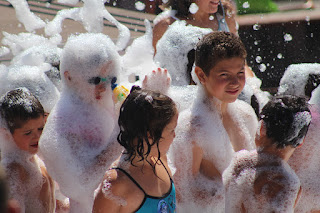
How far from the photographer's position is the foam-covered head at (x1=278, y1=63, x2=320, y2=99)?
94.2 inches

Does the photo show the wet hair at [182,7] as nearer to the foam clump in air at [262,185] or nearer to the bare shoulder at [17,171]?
the foam clump in air at [262,185]

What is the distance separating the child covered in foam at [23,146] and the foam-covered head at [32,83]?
227 mm

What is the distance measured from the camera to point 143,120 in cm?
170

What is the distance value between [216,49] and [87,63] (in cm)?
59

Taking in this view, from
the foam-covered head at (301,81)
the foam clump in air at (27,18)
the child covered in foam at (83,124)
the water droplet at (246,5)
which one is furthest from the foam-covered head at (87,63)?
the water droplet at (246,5)

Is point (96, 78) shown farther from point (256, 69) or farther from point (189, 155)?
point (256, 69)

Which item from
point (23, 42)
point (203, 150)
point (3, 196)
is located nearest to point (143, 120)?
point (203, 150)

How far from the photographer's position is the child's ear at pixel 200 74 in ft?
7.17

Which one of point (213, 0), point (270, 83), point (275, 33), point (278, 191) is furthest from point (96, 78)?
point (275, 33)

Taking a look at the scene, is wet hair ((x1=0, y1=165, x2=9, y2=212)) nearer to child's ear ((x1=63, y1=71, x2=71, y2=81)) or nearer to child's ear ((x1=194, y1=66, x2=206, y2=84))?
child's ear ((x1=63, y1=71, x2=71, y2=81))

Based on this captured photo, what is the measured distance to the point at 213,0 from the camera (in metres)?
3.21

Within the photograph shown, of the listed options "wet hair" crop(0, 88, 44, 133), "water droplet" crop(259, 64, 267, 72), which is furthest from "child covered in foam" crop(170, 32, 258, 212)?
"water droplet" crop(259, 64, 267, 72)

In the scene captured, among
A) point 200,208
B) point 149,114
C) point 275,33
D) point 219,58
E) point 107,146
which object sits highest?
point 275,33

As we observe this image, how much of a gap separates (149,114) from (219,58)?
0.57m
